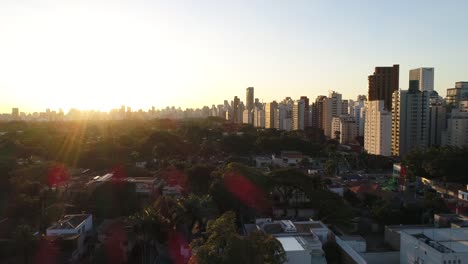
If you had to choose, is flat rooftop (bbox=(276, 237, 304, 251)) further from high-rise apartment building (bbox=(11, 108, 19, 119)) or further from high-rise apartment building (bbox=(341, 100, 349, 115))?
high-rise apartment building (bbox=(11, 108, 19, 119))

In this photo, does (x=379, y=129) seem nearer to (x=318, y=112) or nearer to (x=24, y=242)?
(x=318, y=112)

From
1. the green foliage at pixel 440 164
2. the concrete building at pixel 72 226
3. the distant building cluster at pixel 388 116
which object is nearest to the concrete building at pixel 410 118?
the distant building cluster at pixel 388 116

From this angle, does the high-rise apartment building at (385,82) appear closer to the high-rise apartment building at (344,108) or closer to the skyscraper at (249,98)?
the high-rise apartment building at (344,108)

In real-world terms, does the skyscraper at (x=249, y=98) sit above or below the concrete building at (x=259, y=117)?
above

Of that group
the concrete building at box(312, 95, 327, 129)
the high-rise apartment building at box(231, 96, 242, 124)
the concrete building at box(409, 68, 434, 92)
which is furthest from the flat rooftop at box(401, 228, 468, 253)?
the high-rise apartment building at box(231, 96, 242, 124)

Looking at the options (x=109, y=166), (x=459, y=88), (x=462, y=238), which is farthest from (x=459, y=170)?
(x=459, y=88)

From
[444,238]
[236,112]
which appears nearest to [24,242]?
[444,238]
